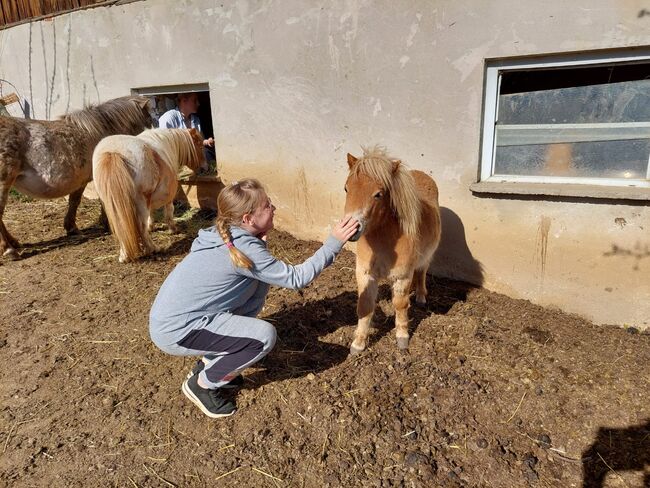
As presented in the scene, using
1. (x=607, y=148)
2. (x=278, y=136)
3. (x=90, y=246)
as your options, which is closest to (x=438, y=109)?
(x=607, y=148)

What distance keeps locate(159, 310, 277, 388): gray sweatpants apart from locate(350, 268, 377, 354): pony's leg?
32.9 inches

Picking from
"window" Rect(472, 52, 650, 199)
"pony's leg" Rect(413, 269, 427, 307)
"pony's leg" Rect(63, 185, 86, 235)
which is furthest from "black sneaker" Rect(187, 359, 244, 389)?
"pony's leg" Rect(63, 185, 86, 235)

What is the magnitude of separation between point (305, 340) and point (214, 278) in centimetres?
121

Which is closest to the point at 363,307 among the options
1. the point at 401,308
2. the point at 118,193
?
the point at 401,308

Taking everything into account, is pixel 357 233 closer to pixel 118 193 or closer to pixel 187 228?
pixel 118 193

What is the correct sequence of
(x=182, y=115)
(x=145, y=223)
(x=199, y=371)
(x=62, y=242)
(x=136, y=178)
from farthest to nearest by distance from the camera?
(x=182, y=115)
(x=62, y=242)
(x=145, y=223)
(x=136, y=178)
(x=199, y=371)

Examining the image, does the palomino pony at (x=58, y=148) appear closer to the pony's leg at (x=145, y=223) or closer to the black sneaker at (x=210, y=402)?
the pony's leg at (x=145, y=223)

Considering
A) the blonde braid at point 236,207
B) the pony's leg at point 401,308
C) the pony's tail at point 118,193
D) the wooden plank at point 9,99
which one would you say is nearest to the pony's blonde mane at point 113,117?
the pony's tail at point 118,193

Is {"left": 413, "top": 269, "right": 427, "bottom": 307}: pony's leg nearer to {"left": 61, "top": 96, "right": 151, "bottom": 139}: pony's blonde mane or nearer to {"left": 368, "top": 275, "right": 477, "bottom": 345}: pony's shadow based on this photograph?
{"left": 368, "top": 275, "right": 477, "bottom": 345}: pony's shadow

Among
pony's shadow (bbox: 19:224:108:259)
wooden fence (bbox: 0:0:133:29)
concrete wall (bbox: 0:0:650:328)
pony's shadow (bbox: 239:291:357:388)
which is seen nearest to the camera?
pony's shadow (bbox: 239:291:357:388)

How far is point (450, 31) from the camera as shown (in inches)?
139

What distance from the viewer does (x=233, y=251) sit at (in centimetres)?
225

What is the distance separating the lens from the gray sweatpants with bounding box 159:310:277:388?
242 centimetres

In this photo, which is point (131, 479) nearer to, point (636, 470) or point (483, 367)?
point (483, 367)
